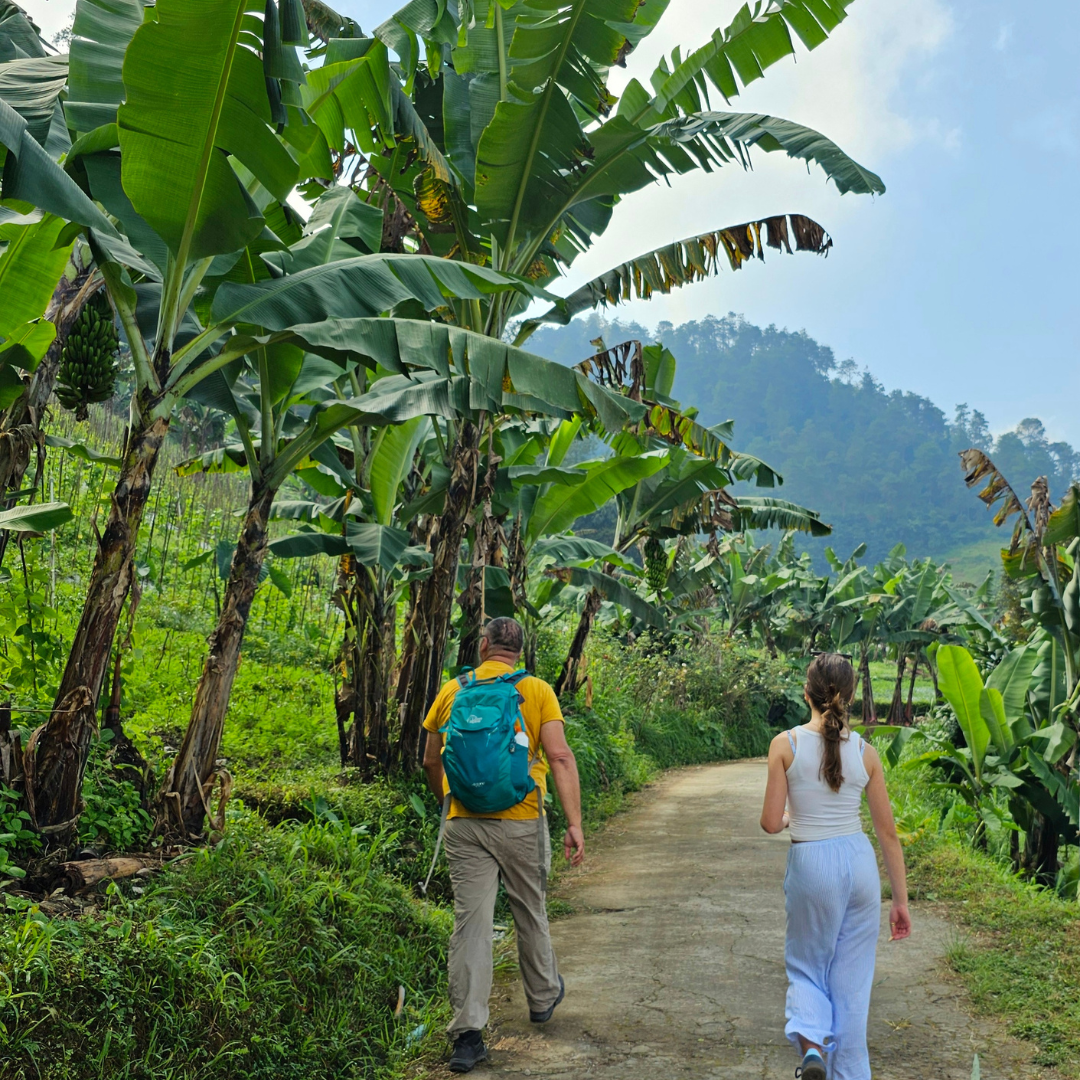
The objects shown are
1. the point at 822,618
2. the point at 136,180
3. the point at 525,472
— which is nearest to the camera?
the point at 136,180

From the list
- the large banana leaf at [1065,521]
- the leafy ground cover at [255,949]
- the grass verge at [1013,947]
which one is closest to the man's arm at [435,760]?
the leafy ground cover at [255,949]

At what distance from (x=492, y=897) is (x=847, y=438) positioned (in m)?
125

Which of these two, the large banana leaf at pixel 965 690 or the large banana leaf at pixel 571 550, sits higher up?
the large banana leaf at pixel 571 550

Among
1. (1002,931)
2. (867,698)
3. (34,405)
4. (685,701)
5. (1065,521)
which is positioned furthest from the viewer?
(867,698)

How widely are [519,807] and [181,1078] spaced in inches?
62.4

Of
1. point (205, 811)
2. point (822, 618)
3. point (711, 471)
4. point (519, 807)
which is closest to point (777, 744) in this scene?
point (519, 807)

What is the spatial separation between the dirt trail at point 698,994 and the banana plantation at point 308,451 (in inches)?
28.7

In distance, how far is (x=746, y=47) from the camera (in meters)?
6.18

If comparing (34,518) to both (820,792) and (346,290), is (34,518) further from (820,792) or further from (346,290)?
(820,792)

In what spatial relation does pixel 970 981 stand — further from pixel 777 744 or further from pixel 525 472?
pixel 525 472

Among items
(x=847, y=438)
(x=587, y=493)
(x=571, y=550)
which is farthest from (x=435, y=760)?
(x=847, y=438)

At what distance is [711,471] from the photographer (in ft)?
33.8

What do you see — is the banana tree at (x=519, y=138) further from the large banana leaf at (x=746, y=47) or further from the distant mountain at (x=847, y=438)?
the distant mountain at (x=847, y=438)

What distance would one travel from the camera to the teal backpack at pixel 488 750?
3.96 metres
